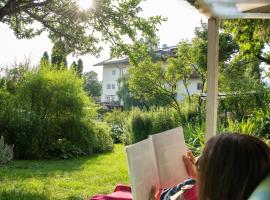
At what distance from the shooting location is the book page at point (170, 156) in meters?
2.92

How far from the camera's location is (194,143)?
733cm

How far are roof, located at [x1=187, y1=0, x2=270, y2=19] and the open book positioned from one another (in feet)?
3.92

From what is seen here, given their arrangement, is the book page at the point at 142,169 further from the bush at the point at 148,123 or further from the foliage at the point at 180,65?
the foliage at the point at 180,65

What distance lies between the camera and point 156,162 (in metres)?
2.84

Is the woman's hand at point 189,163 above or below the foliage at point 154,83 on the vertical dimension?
below

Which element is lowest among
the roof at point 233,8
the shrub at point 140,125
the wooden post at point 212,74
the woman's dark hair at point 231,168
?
the shrub at point 140,125

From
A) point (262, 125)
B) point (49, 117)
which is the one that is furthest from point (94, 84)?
point (262, 125)

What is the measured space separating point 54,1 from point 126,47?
156 centimetres

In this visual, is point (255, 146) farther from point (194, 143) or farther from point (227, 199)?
point (194, 143)

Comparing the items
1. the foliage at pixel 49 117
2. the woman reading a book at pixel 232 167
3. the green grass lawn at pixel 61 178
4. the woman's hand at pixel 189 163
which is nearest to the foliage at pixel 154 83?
the foliage at pixel 49 117

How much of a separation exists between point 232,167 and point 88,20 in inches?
278

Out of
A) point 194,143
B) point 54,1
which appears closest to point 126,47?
point 54,1

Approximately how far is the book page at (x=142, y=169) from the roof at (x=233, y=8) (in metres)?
1.54

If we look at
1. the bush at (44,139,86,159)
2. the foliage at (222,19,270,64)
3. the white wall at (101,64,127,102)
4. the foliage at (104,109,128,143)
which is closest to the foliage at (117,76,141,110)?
the white wall at (101,64,127,102)
